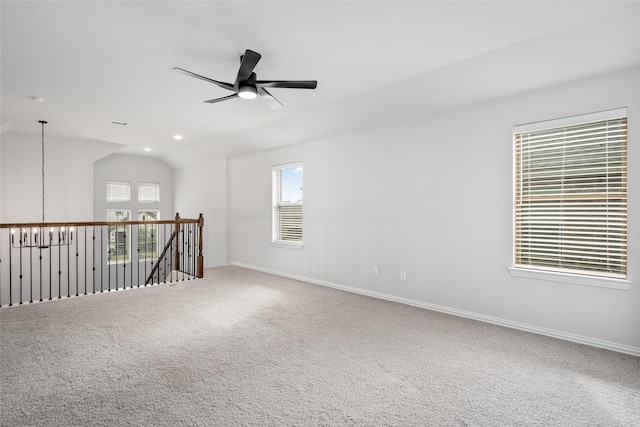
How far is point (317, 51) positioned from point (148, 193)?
749cm

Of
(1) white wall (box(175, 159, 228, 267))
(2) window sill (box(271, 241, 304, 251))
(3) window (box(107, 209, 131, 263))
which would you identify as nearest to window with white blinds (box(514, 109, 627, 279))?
(2) window sill (box(271, 241, 304, 251))

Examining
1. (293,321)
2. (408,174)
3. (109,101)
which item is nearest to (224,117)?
(109,101)

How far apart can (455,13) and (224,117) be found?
3692 millimetres

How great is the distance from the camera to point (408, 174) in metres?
4.51

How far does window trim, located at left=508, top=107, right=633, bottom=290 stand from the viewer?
303 cm

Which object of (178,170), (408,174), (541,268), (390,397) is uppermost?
(178,170)

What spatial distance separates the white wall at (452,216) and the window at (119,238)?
15.8 ft

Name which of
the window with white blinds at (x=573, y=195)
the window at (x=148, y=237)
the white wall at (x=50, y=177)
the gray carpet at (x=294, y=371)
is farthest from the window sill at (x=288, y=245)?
the white wall at (x=50, y=177)

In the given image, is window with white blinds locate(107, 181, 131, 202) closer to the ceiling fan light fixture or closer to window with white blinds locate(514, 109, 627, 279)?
the ceiling fan light fixture

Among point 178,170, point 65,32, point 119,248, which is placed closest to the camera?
point 65,32

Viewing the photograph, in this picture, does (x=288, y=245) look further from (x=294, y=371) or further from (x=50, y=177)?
(x=50, y=177)

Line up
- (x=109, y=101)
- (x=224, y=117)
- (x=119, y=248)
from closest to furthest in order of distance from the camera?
(x=109, y=101), (x=224, y=117), (x=119, y=248)

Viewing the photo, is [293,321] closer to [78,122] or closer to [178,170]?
[78,122]

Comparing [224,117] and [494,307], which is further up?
[224,117]
